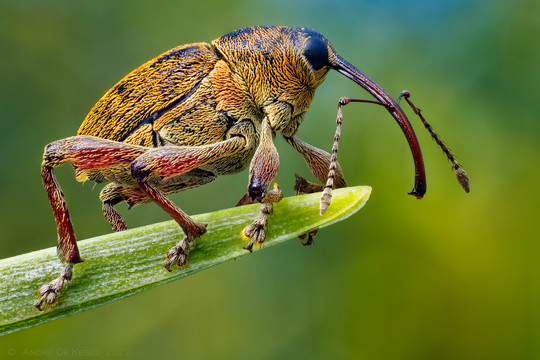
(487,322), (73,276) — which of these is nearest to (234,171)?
(73,276)

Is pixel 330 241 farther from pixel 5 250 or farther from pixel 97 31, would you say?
pixel 97 31

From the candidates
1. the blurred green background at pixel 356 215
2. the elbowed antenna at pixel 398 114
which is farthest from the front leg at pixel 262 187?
the blurred green background at pixel 356 215

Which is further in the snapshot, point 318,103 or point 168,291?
point 318,103

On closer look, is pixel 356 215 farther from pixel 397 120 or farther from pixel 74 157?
pixel 74 157

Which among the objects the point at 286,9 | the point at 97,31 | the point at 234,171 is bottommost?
the point at 234,171

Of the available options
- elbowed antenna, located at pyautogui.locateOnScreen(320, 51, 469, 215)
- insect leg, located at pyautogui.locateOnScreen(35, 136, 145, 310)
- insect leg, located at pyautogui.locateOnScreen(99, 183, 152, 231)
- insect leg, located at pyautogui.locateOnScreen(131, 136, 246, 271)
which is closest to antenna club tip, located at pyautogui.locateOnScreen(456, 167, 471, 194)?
elbowed antenna, located at pyautogui.locateOnScreen(320, 51, 469, 215)

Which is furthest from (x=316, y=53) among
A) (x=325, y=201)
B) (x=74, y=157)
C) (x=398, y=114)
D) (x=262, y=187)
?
(x=74, y=157)
